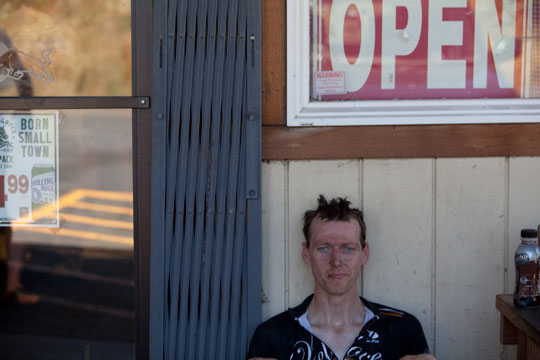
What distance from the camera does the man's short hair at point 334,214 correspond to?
2053 mm

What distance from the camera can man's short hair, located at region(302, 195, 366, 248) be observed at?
205 centimetres

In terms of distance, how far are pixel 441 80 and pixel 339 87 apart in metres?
0.40

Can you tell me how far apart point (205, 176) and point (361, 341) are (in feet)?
2.77

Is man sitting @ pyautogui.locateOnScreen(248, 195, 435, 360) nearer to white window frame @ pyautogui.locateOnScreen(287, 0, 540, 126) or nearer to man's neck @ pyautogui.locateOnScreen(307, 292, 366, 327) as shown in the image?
man's neck @ pyautogui.locateOnScreen(307, 292, 366, 327)

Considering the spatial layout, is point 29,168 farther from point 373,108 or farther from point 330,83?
point 373,108

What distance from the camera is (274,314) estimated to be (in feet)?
7.27

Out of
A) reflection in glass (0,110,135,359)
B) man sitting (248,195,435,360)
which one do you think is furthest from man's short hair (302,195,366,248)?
reflection in glass (0,110,135,359)

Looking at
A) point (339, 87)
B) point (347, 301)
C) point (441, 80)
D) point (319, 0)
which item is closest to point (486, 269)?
point (347, 301)

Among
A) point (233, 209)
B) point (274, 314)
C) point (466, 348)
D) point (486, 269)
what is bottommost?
point (466, 348)

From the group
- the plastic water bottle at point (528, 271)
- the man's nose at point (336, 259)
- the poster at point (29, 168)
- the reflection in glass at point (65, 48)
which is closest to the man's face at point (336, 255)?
the man's nose at point (336, 259)

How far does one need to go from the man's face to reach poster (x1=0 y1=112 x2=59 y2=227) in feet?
3.52

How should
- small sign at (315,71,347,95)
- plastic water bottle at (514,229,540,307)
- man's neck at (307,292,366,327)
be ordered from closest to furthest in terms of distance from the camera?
plastic water bottle at (514,229,540,307)
man's neck at (307,292,366,327)
small sign at (315,71,347,95)

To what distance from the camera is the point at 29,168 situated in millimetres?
2254

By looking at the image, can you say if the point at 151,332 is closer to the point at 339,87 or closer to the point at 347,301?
the point at 347,301
